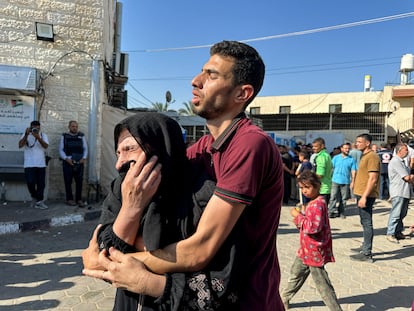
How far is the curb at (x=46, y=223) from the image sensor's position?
5988 millimetres

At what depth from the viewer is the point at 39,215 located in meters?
6.69

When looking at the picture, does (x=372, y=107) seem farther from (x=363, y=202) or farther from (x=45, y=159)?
(x=45, y=159)

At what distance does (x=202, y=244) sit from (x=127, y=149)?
45 cm

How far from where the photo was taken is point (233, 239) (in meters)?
1.17

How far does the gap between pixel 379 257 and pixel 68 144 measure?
21.3 feet

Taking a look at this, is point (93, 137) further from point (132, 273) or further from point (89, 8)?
point (132, 273)

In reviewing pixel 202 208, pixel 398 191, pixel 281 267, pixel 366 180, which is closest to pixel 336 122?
pixel 398 191

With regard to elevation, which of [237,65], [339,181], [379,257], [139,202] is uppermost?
[237,65]

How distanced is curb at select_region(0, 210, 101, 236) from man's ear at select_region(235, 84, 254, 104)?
238 inches

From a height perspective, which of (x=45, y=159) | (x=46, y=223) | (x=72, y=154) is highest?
(x=72, y=154)

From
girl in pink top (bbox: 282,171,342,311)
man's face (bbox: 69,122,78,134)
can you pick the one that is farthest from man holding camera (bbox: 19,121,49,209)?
girl in pink top (bbox: 282,171,342,311)

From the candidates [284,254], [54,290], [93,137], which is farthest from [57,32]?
[284,254]

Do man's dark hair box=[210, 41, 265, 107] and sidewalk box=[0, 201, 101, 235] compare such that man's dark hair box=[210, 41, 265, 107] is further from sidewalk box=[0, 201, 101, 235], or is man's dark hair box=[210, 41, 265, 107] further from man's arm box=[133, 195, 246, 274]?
sidewalk box=[0, 201, 101, 235]

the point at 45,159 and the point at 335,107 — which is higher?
the point at 335,107
